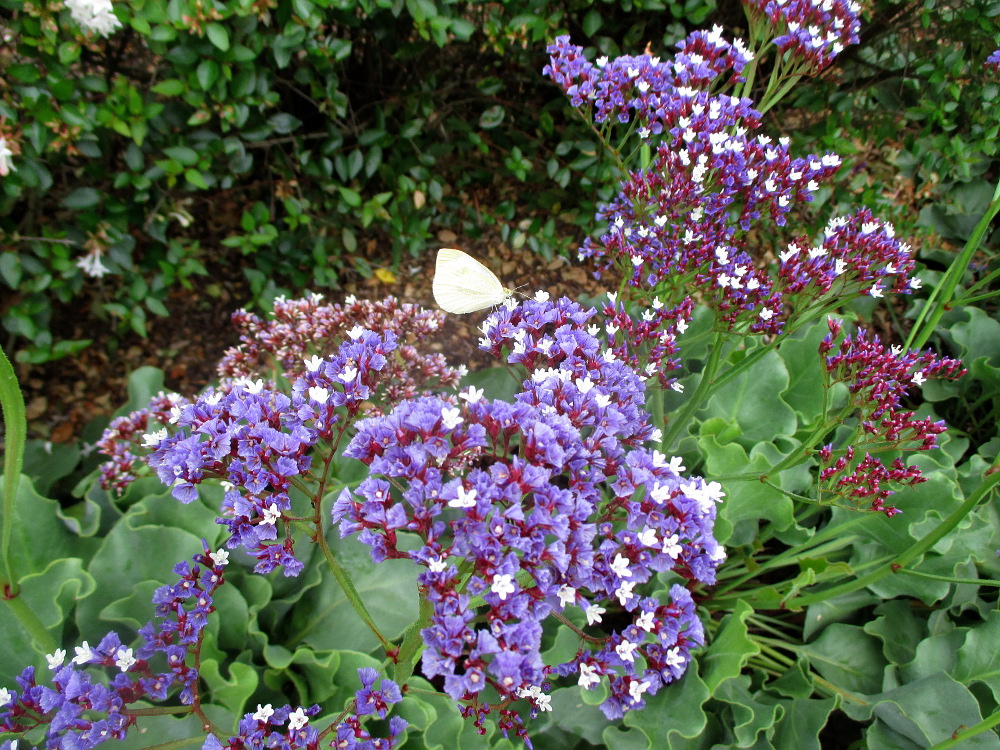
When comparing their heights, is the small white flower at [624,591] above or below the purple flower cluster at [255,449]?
below

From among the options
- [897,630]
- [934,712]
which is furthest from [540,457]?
[897,630]

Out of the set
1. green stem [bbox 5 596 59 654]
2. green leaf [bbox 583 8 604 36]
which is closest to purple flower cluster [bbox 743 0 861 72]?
green leaf [bbox 583 8 604 36]

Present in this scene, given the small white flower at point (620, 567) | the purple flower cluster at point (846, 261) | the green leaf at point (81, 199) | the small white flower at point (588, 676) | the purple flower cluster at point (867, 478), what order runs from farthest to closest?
1. the green leaf at point (81, 199)
2. the purple flower cluster at point (846, 261)
3. the purple flower cluster at point (867, 478)
4. the small white flower at point (588, 676)
5. the small white flower at point (620, 567)

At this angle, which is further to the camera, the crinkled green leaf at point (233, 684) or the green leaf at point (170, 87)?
the green leaf at point (170, 87)

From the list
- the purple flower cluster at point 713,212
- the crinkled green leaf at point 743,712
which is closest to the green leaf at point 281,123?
the purple flower cluster at point 713,212

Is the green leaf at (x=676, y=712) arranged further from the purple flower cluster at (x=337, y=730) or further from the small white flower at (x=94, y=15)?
the small white flower at (x=94, y=15)

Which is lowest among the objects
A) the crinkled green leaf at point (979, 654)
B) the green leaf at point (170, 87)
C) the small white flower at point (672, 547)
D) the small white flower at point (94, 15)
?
the crinkled green leaf at point (979, 654)

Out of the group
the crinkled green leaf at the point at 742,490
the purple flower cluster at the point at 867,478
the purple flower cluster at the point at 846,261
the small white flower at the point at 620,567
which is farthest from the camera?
the crinkled green leaf at the point at 742,490

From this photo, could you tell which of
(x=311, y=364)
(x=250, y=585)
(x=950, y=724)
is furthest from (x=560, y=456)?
(x=950, y=724)
